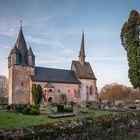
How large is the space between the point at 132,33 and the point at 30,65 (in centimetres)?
3113

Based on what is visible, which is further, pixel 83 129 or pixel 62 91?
pixel 62 91

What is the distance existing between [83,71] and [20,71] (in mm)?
17760

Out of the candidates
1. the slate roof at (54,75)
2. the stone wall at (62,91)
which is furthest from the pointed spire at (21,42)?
the stone wall at (62,91)

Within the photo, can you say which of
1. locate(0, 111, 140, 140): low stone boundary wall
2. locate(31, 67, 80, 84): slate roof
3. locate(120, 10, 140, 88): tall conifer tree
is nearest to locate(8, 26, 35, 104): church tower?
locate(31, 67, 80, 84): slate roof

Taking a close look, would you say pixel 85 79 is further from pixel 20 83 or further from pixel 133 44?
pixel 133 44

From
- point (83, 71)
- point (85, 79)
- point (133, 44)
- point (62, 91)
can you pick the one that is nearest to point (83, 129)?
point (133, 44)

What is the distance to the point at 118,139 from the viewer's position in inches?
365

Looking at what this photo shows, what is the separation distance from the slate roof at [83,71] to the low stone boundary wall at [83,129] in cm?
5380

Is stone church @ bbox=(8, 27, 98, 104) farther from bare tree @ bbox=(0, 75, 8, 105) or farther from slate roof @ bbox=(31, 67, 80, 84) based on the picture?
bare tree @ bbox=(0, 75, 8, 105)

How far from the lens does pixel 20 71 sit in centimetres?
5656

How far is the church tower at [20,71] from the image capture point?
182 ft

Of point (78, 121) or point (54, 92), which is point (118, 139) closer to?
point (78, 121)

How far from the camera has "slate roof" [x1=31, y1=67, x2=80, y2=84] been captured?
59219 mm

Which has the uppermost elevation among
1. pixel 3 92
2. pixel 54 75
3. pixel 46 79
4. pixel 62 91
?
pixel 54 75
